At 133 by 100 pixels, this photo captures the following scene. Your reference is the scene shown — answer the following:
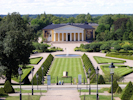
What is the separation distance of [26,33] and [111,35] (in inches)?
2526

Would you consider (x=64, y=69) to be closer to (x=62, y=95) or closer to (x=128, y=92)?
(x=62, y=95)

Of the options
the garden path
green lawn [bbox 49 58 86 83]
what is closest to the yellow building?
green lawn [bbox 49 58 86 83]

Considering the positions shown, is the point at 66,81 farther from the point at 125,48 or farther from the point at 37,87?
the point at 125,48

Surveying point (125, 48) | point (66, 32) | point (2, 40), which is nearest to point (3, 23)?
point (2, 40)

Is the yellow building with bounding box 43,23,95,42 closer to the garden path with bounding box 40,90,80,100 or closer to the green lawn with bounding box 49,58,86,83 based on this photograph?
the green lawn with bounding box 49,58,86,83

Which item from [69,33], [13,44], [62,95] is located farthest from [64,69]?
[69,33]

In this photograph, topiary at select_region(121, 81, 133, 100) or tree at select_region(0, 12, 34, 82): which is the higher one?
tree at select_region(0, 12, 34, 82)

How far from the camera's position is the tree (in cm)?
3594

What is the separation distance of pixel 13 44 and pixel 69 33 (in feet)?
280

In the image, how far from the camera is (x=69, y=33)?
12075 centimetres

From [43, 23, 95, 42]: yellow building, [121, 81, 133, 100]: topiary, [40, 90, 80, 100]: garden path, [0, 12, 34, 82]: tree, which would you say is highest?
[0, 12, 34, 82]: tree

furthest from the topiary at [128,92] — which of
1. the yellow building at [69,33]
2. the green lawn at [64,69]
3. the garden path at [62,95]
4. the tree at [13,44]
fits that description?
the yellow building at [69,33]

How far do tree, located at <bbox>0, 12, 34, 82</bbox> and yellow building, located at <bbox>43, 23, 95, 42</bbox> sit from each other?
79.3 metres

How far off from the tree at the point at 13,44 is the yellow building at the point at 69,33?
7929 cm
